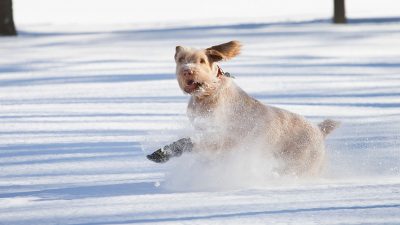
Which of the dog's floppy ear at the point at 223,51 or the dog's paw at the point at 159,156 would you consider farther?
the dog's floppy ear at the point at 223,51

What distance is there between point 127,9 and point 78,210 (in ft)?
99.7

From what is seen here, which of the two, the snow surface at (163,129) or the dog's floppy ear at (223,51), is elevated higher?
the dog's floppy ear at (223,51)

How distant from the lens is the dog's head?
6.65 meters

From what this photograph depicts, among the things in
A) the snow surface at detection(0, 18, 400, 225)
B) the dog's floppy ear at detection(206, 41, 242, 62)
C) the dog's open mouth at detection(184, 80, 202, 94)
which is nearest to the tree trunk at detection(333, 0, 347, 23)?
the snow surface at detection(0, 18, 400, 225)

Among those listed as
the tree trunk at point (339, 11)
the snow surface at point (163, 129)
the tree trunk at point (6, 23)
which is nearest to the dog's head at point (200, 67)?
the snow surface at point (163, 129)

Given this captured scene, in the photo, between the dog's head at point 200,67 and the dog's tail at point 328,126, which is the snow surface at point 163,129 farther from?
the dog's head at point 200,67

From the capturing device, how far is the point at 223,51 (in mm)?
6992

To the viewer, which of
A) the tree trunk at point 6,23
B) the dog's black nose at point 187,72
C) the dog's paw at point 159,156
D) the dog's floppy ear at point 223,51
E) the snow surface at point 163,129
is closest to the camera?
the snow surface at point 163,129

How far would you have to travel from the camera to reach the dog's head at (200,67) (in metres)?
6.65

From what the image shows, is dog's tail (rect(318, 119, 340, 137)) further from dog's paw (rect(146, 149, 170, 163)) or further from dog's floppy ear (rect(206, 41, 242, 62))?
dog's paw (rect(146, 149, 170, 163))

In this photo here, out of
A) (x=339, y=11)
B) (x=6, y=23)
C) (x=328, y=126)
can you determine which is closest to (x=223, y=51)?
(x=328, y=126)

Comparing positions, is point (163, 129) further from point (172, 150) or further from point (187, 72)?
point (172, 150)

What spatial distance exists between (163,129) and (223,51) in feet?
8.70

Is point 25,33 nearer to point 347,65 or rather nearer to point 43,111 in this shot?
point 347,65
